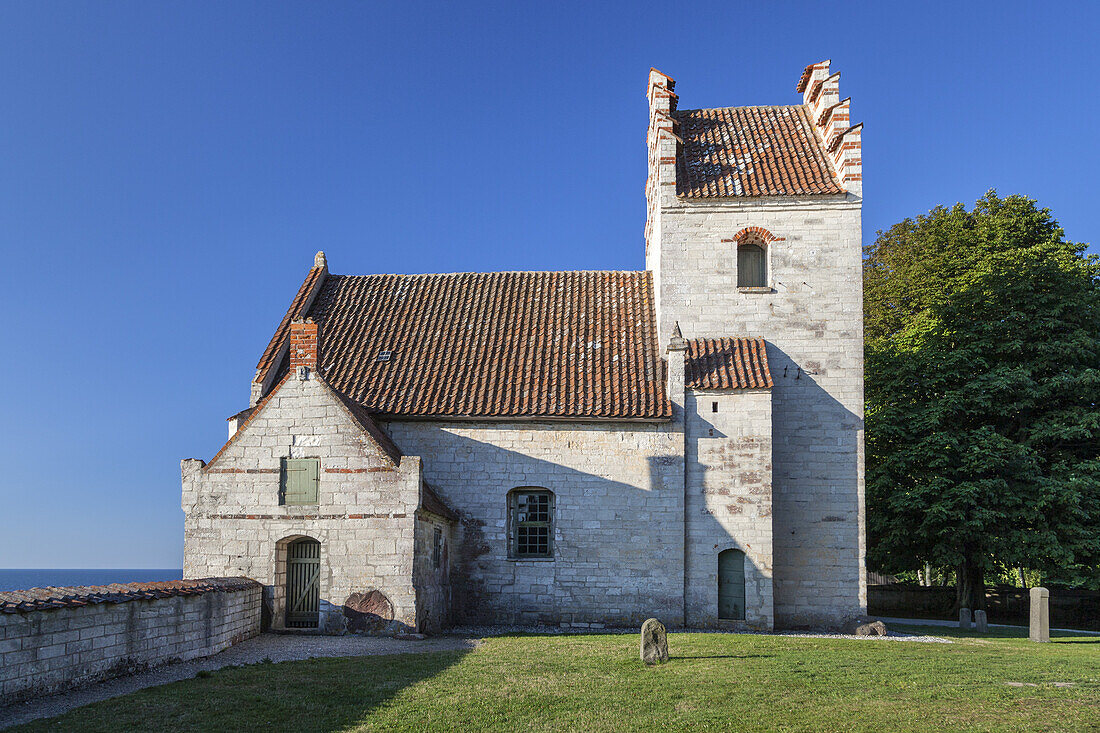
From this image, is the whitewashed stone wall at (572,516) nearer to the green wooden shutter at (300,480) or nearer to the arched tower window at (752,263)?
the green wooden shutter at (300,480)

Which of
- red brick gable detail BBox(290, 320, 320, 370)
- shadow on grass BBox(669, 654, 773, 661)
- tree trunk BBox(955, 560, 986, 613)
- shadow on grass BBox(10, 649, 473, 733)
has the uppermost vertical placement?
red brick gable detail BBox(290, 320, 320, 370)

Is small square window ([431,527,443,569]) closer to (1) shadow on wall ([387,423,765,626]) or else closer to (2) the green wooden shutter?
(1) shadow on wall ([387,423,765,626])

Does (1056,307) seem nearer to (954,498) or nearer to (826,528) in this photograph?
(954,498)

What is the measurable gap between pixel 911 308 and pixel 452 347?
59.8 ft

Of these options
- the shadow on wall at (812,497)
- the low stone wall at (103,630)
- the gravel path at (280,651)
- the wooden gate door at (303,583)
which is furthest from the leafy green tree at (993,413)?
the low stone wall at (103,630)

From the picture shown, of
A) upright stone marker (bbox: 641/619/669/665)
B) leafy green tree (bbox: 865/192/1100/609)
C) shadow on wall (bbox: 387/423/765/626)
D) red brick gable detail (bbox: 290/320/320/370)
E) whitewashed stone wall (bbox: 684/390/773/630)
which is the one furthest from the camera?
leafy green tree (bbox: 865/192/1100/609)

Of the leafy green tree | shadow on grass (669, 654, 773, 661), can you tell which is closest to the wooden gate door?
shadow on grass (669, 654, 773, 661)

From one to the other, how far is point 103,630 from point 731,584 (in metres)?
13.8

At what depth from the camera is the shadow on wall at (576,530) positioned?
19.5 metres

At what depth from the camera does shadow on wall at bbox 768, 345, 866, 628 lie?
2017 centimetres

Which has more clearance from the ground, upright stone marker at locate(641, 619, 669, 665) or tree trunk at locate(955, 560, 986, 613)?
upright stone marker at locate(641, 619, 669, 665)

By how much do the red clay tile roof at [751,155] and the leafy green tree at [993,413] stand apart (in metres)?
7.26

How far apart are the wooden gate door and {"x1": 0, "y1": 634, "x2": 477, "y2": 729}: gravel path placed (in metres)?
0.93

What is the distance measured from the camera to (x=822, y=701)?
10117 millimetres
